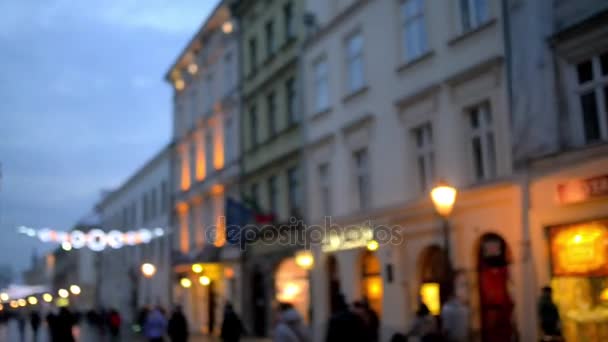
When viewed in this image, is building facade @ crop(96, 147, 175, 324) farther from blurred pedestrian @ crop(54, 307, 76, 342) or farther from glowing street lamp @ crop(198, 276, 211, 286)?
blurred pedestrian @ crop(54, 307, 76, 342)

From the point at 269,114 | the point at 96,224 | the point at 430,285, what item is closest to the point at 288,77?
the point at 269,114

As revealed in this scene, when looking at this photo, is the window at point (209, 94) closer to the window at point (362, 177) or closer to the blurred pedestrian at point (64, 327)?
the window at point (362, 177)

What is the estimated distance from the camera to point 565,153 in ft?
53.5

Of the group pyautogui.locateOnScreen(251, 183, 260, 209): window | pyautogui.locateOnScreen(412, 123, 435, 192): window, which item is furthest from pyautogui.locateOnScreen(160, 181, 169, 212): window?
pyautogui.locateOnScreen(412, 123, 435, 192): window

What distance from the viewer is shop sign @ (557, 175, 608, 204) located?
15.5 metres

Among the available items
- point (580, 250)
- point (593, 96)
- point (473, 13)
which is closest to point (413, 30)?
point (473, 13)

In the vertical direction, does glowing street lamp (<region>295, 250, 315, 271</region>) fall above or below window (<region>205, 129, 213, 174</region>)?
below

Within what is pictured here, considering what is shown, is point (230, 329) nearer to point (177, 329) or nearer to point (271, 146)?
point (177, 329)

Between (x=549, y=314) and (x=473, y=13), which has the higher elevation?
(x=473, y=13)

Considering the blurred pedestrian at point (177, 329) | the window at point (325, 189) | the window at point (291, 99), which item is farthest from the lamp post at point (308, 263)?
the blurred pedestrian at point (177, 329)

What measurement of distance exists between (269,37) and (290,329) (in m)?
23.5

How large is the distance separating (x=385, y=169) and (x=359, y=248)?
288 centimetres

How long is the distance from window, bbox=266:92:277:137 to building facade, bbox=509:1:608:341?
15832 millimetres

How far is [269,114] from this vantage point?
3322 cm
